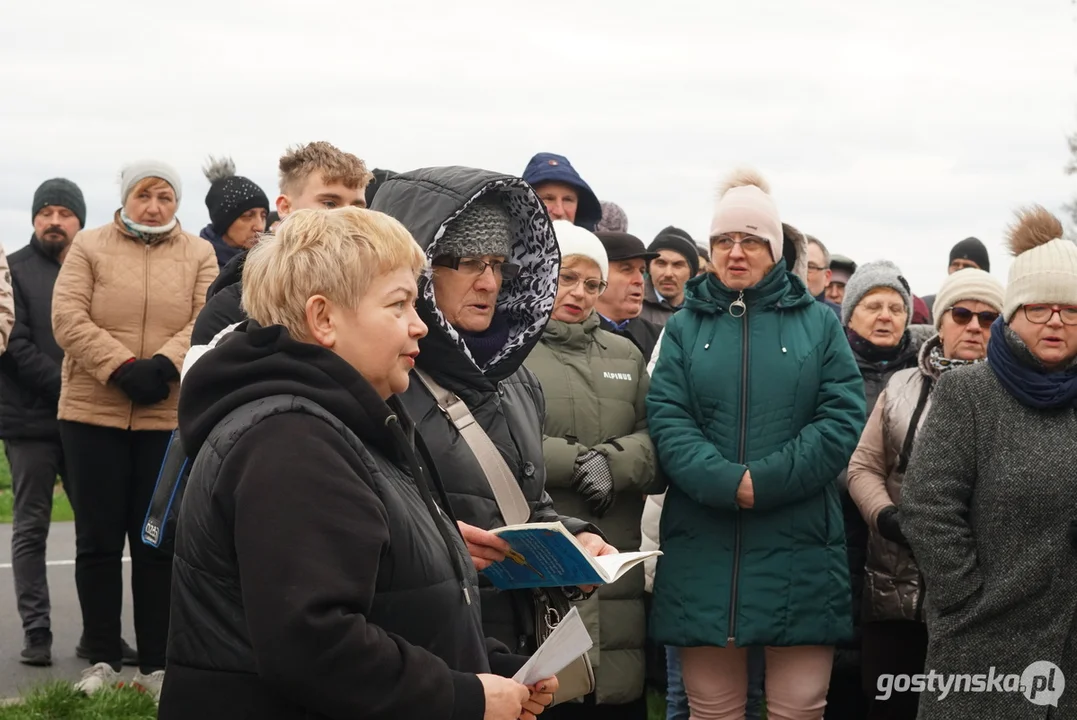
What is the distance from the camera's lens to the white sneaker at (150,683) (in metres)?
6.34

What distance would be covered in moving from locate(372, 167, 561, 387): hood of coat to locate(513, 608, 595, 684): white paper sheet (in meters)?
1.07

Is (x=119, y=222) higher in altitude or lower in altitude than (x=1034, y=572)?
higher

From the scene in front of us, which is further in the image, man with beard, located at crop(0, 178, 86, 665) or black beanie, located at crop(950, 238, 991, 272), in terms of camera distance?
black beanie, located at crop(950, 238, 991, 272)

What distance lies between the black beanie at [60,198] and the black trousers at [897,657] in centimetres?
526

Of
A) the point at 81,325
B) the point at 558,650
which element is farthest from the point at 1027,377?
the point at 81,325

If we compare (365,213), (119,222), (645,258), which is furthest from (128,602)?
(365,213)

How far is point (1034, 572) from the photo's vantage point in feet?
15.3

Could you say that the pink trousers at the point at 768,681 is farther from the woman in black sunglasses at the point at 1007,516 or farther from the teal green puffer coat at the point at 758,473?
the woman in black sunglasses at the point at 1007,516

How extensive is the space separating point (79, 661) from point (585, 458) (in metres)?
3.53

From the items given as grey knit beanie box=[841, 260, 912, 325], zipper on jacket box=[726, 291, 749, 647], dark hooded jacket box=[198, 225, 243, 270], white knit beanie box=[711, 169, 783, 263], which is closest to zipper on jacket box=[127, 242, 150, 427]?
dark hooded jacket box=[198, 225, 243, 270]

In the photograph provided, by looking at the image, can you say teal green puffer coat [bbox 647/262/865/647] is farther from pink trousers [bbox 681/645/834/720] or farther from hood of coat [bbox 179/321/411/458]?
hood of coat [bbox 179/321/411/458]

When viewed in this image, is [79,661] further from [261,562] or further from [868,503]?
[261,562]

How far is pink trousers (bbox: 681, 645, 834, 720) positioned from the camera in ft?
17.8

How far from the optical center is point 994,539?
15.5 feet
